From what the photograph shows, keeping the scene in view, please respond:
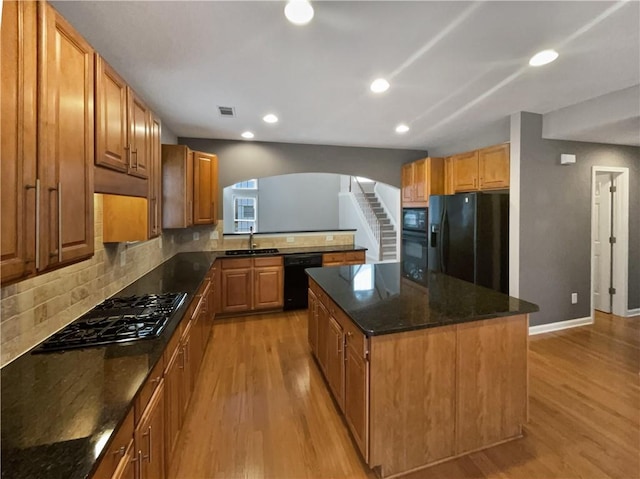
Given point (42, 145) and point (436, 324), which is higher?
point (42, 145)

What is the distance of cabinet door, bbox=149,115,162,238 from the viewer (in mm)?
2218

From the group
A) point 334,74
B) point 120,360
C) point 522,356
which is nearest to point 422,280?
point 522,356

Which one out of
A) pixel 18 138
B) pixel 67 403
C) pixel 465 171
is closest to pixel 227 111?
pixel 18 138

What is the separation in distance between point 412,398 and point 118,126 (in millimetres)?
2179

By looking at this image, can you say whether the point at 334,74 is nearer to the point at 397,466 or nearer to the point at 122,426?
the point at 122,426

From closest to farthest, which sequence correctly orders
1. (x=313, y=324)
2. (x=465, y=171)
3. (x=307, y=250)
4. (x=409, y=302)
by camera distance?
(x=409, y=302)
(x=313, y=324)
(x=465, y=171)
(x=307, y=250)

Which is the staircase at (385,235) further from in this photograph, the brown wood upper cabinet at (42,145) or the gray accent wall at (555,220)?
the brown wood upper cabinet at (42,145)

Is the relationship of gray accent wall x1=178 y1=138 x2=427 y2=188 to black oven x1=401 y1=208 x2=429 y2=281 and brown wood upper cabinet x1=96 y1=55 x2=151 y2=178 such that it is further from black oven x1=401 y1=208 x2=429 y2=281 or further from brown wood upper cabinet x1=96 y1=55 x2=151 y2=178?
brown wood upper cabinet x1=96 y1=55 x2=151 y2=178

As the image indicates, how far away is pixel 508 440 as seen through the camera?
197 cm

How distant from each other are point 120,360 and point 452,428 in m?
1.81

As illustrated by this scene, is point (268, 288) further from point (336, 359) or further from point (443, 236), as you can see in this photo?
point (443, 236)

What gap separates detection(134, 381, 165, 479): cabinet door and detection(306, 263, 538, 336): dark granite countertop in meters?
1.03

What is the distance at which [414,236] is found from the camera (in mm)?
4832


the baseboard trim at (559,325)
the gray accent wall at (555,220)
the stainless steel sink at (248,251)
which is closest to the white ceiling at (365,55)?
the gray accent wall at (555,220)
